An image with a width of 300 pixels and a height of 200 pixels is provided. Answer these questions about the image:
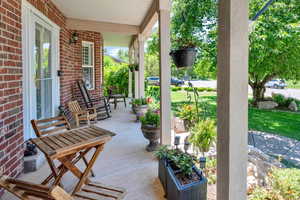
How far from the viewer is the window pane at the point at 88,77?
6547mm

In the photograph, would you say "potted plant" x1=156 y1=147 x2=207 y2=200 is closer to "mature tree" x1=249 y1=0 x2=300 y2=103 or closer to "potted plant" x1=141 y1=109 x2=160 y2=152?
"potted plant" x1=141 y1=109 x2=160 y2=152

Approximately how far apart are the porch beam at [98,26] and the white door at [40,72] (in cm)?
87

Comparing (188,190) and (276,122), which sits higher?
(188,190)

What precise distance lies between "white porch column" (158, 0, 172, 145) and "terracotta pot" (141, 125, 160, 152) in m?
0.14

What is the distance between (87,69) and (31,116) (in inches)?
145

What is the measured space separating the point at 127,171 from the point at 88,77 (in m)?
4.66

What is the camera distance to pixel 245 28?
4.03 ft

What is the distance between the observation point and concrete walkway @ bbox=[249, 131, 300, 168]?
3793mm

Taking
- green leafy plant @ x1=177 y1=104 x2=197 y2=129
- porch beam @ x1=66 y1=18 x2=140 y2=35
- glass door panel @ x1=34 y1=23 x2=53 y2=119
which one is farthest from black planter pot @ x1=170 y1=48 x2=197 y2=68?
porch beam @ x1=66 y1=18 x2=140 y2=35

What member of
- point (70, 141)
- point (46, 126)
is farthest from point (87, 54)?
point (70, 141)

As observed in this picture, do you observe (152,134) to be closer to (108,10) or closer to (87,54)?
(108,10)

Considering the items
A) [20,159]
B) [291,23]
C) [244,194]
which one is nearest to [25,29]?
[20,159]

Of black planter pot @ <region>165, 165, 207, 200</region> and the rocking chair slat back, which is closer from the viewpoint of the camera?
black planter pot @ <region>165, 165, 207, 200</region>

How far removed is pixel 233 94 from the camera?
4.10ft
